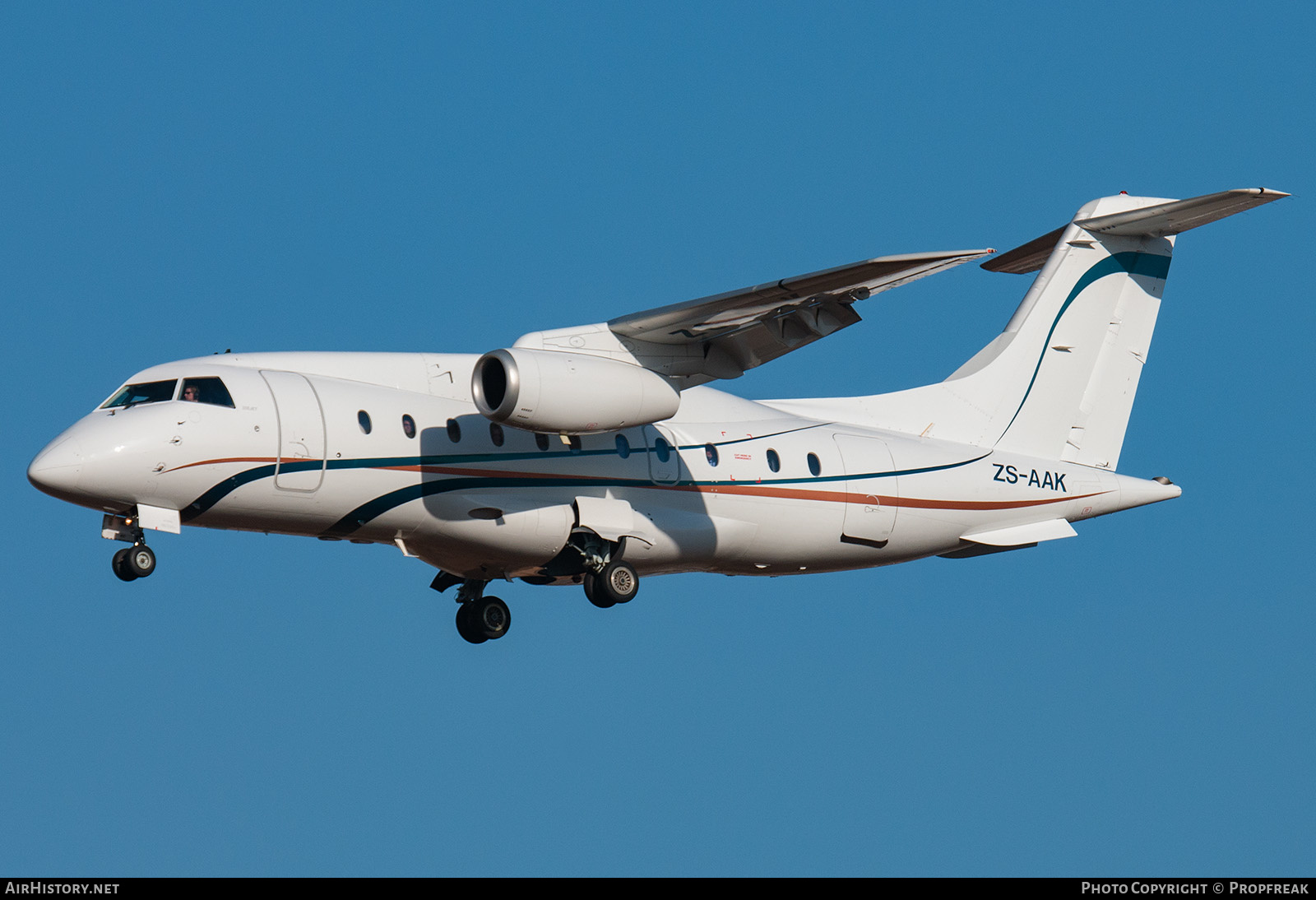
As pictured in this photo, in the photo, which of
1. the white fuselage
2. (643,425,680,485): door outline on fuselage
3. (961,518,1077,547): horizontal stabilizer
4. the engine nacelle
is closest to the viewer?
the white fuselage

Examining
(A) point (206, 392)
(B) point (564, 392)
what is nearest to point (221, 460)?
(A) point (206, 392)

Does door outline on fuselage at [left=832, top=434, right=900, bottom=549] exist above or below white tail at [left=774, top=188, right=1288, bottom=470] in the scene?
below

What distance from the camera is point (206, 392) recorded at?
44.3 ft

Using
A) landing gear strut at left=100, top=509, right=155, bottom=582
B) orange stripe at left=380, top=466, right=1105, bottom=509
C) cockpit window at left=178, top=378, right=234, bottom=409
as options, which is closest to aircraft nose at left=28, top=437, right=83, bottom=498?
landing gear strut at left=100, top=509, right=155, bottom=582

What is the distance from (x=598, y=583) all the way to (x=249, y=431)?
3.26 m

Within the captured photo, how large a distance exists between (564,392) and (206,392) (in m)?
2.75

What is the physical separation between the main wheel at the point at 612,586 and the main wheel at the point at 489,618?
4.76 feet

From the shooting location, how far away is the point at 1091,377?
18.2m

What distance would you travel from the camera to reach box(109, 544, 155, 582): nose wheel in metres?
13.2

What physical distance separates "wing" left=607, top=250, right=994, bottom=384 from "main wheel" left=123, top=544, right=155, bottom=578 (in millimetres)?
4266

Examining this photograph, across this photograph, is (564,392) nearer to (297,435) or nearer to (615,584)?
(615,584)

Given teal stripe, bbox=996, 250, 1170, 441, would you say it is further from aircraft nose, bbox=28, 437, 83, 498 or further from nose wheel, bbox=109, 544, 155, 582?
aircraft nose, bbox=28, 437, 83, 498
